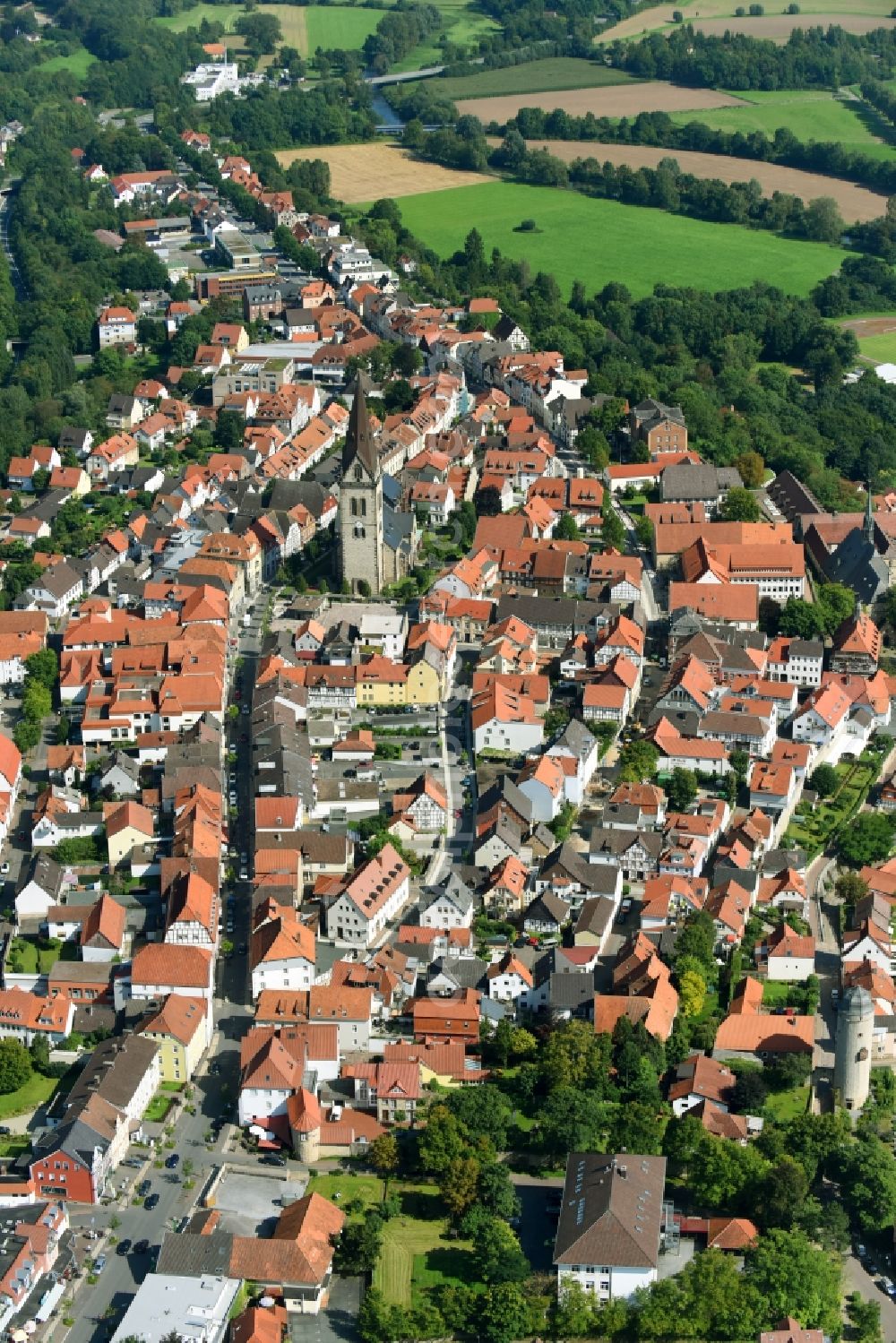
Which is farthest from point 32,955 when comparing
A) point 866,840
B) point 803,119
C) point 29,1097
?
point 803,119

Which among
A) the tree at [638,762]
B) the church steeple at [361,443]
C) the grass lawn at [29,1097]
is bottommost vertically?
the grass lawn at [29,1097]

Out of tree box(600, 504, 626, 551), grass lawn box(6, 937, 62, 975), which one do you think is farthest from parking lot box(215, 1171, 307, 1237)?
tree box(600, 504, 626, 551)

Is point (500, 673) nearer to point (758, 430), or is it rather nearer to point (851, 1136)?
point (851, 1136)

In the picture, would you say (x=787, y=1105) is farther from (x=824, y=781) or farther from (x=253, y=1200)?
(x=824, y=781)

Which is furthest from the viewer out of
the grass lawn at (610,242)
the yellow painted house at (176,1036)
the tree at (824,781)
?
the grass lawn at (610,242)

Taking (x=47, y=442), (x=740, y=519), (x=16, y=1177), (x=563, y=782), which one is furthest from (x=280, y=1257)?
(x=47, y=442)

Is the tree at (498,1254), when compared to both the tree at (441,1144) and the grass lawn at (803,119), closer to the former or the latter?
the tree at (441,1144)

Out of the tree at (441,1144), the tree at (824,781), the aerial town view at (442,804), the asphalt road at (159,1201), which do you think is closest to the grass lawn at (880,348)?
the aerial town view at (442,804)
